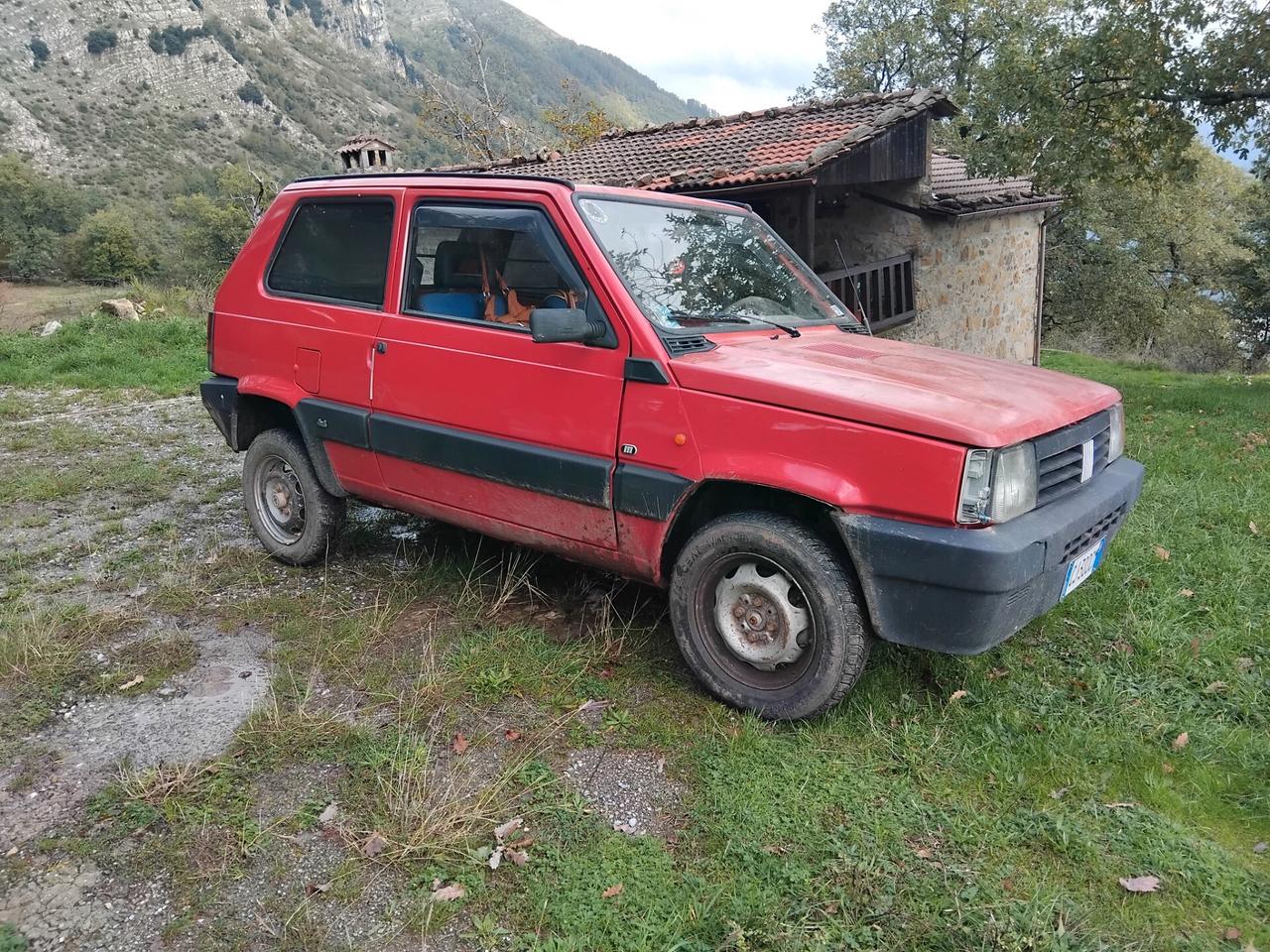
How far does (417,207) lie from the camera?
3881mm

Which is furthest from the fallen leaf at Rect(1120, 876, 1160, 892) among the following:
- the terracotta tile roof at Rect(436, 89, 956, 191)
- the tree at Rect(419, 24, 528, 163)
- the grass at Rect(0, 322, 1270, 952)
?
the tree at Rect(419, 24, 528, 163)

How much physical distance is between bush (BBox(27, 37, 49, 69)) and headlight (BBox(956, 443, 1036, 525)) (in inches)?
3178

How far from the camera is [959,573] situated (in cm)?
255

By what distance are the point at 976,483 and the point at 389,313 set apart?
2725mm

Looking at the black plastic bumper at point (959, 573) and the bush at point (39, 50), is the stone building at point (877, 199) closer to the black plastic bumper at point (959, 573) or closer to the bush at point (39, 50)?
the black plastic bumper at point (959, 573)

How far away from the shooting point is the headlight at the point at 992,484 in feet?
8.34

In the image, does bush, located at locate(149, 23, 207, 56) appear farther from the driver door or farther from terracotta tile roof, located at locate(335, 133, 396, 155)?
the driver door

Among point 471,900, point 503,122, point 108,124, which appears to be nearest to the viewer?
point 471,900

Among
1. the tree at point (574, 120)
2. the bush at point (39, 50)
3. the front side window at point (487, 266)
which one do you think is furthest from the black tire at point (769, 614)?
the bush at point (39, 50)

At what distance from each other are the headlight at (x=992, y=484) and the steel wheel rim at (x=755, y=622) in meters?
0.65

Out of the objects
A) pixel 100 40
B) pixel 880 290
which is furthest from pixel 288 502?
pixel 100 40

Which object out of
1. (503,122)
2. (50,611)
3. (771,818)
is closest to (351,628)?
(50,611)

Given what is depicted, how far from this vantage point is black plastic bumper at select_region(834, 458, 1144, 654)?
8.36ft

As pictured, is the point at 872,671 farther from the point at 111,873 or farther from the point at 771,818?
the point at 111,873
